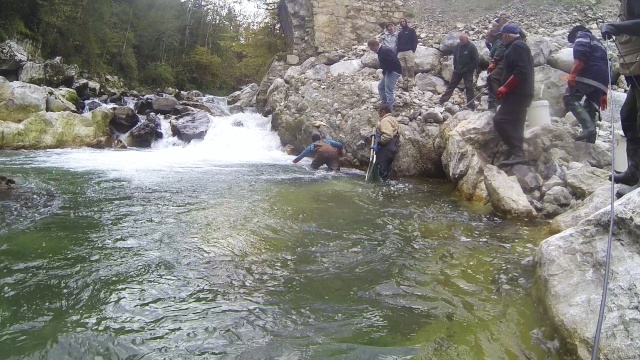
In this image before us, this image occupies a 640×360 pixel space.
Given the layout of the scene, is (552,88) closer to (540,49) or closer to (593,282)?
(540,49)

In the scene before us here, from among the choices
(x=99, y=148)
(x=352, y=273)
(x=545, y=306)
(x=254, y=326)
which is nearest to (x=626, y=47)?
(x=545, y=306)

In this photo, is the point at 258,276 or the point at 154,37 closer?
the point at 258,276

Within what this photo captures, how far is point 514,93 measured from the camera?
248 inches

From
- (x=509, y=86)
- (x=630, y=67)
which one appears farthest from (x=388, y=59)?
(x=630, y=67)

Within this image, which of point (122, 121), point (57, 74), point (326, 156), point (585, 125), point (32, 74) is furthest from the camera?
point (57, 74)

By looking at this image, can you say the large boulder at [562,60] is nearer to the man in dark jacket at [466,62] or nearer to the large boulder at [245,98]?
the man in dark jacket at [466,62]

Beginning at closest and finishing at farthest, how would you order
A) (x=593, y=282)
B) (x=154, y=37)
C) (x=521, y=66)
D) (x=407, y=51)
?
(x=593, y=282) < (x=521, y=66) < (x=407, y=51) < (x=154, y=37)

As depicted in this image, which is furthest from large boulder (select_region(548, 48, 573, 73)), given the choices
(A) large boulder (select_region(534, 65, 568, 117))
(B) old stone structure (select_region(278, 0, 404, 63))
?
(B) old stone structure (select_region(278, 0, 404, 63))

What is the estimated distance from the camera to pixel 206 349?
2574 millimetres

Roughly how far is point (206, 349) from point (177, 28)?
133ft

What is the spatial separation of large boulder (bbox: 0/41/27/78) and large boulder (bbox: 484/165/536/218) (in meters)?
20.3

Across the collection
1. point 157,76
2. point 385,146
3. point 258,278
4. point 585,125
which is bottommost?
point 258,278

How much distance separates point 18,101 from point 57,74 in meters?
10.2

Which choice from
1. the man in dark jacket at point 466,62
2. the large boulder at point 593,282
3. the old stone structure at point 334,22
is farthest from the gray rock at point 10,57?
the large boulder at point 593,282
